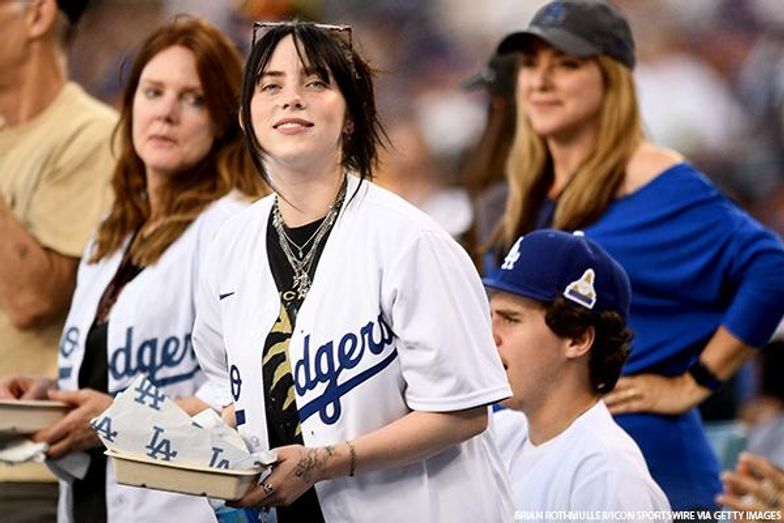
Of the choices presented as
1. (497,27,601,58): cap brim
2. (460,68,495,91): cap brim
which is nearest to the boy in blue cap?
(497,27,601,58): cap brim

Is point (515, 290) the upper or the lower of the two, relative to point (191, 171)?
lower

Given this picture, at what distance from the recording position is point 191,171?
382 cm

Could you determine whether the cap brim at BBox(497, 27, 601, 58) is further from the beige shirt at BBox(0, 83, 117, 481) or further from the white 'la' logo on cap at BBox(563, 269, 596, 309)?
the beige shirt at BBox(0, 83, 117, 481)

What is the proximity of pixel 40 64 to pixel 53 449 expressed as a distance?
137cm

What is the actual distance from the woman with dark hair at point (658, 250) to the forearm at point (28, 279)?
3.79ft

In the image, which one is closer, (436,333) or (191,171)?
(436,333)

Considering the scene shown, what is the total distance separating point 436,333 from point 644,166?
1612mm

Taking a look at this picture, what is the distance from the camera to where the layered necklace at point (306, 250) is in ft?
9.11

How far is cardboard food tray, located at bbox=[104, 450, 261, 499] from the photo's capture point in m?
2.60

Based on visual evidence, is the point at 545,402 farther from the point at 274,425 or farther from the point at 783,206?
the point at 783,206

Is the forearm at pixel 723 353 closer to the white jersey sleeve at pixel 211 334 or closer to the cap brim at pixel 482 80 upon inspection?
the cap brim at pixel 482 80

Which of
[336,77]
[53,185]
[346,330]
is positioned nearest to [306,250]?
[346,330]

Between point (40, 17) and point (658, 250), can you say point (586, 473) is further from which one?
point (40, 17)

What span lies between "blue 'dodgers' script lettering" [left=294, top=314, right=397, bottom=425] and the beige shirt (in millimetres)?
1542
